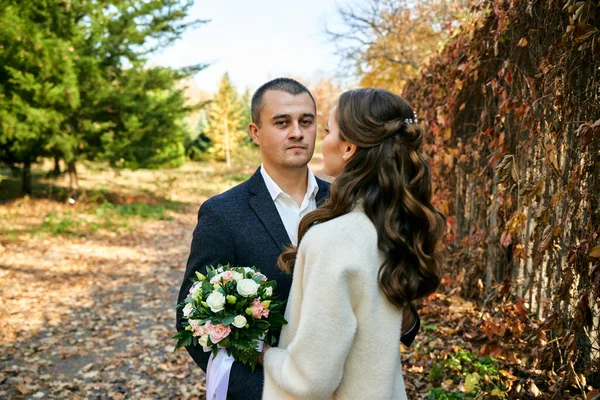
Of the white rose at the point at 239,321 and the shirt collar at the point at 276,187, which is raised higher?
the shirt collar at the point at 276,187

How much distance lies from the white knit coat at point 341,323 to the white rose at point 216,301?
327 mm

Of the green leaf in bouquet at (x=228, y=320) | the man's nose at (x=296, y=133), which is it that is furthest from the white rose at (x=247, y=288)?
the man's nose at (x=296, y=133)

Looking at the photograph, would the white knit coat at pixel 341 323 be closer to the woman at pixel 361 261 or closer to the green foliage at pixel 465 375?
the woman at pixel 361 261

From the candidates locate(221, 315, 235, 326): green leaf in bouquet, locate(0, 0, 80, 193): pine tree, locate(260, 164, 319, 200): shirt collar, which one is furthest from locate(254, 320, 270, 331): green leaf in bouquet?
locate(0, 0, 80, 193): pine tree

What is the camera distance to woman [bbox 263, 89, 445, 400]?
1490mm

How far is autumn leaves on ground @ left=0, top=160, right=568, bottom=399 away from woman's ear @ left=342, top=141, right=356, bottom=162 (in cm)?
266

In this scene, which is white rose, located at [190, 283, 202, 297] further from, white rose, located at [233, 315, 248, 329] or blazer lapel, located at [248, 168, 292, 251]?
blazer lapel, located at [248, 168, 292, 251]

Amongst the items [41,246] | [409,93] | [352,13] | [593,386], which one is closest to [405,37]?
[352,13]

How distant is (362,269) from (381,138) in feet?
1.62

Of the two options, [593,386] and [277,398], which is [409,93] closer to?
[593,386]

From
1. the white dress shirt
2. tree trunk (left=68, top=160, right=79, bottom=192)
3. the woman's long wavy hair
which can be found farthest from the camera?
tree trunk (left=68, top=160, right=79, bottom=192)

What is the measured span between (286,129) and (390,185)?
1071 millimetres

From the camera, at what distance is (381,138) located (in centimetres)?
169

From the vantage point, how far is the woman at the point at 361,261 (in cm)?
149
